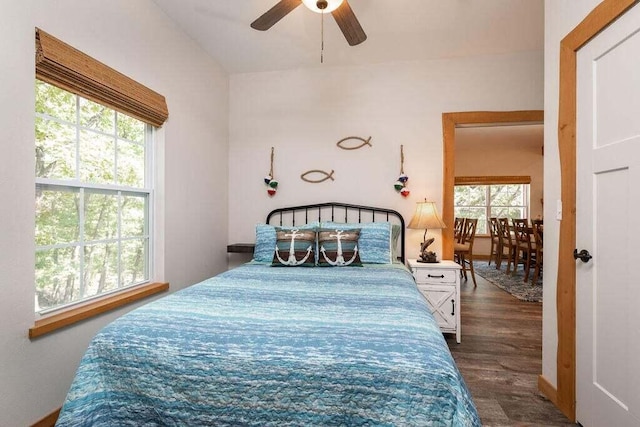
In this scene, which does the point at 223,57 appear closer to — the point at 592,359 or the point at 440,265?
the point at 440,265

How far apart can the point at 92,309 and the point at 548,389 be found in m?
2.86

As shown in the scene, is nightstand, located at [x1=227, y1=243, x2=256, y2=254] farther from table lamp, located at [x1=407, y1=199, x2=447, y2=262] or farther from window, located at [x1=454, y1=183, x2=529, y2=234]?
window, located at [x1=454, y1=183, x2=529, y2=234]

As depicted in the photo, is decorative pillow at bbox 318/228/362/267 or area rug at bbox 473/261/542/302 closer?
decorative pillow at bbox 318/228/362/267

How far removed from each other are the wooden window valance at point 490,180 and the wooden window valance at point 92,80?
6.91m

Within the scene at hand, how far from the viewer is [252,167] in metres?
3.67

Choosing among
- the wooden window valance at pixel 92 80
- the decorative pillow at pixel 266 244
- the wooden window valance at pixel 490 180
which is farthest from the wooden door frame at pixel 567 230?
the wooden window valance at pixel 490 180

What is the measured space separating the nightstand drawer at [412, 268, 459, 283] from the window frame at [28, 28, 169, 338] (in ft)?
7.17

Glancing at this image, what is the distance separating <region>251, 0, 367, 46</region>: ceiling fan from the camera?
1891 millimetres

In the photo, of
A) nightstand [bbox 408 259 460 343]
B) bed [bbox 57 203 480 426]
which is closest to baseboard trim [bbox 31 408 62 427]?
bed [bbox 57 203 480 426]

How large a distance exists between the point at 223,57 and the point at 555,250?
336 centimetres

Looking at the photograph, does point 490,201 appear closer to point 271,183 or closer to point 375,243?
point 375,243

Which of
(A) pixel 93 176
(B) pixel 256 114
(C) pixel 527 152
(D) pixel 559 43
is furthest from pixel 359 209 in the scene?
(C) pixel 527 152

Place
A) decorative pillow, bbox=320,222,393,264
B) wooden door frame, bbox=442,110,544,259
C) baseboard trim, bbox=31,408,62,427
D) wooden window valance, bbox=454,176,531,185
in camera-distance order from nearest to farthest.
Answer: baseboard trim, bbox=31,408,62,427 → decorative pillow, bbox=320,222,393,264 → wooden door frame, bbox=442,110,544,259 → wooden window valance, bbox=454,176,531,185

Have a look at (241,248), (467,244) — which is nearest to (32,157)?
(241,248)
